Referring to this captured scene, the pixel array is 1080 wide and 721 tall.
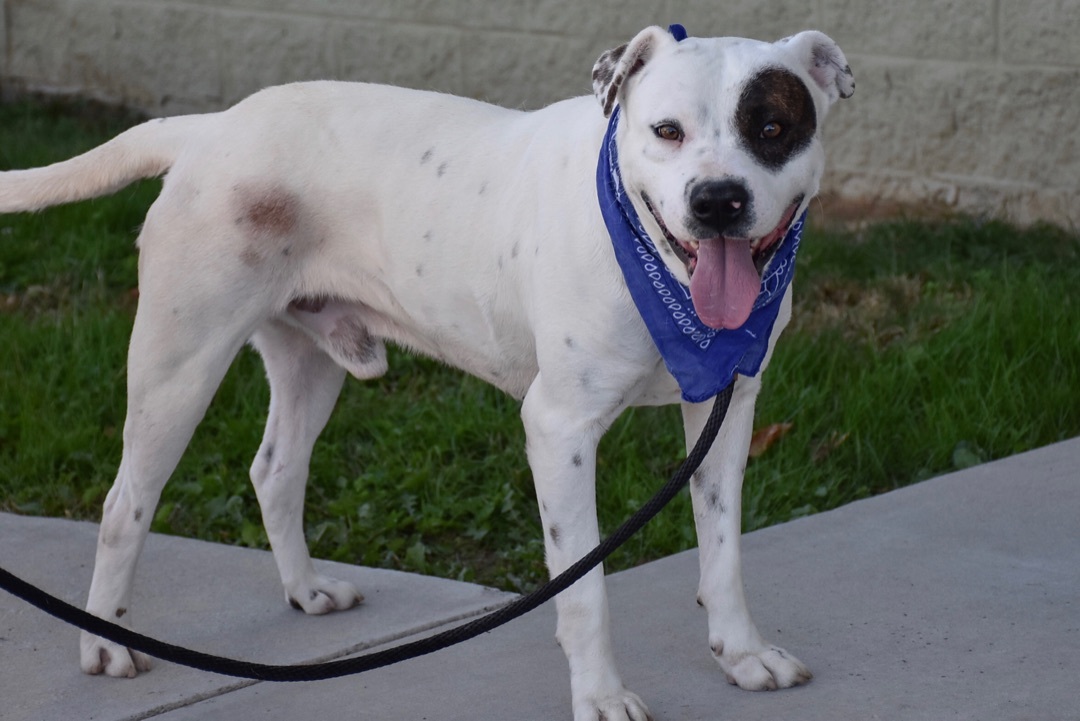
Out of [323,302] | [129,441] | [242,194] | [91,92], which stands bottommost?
[91,92]

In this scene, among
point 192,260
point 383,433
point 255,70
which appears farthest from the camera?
point 255,70

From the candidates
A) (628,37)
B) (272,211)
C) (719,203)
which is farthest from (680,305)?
(628,37)

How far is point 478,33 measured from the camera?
8648mm

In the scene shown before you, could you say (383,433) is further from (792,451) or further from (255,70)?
(255,70)

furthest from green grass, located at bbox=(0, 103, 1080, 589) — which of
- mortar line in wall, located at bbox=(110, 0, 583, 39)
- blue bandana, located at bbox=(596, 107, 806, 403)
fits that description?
mortar line in wall, located at bbox=(110, 0, 583, 39)

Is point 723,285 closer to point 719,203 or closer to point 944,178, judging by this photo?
point 719,203

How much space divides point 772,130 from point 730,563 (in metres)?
1.07

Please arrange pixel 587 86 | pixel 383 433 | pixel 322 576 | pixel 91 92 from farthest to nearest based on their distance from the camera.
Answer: pixel 91 92 → pixel 587 86 → pixel 383 433 → pixel 322 576

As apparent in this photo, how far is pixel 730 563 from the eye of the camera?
3664 mm

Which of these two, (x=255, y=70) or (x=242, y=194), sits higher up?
(x=242, y=194)

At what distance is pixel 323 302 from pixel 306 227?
0.26 metres

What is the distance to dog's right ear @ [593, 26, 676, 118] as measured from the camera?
11.1ft

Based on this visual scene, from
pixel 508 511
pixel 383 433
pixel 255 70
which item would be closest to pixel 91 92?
pixel 255 70

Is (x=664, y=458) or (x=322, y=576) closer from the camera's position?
(x=322, y=576)
